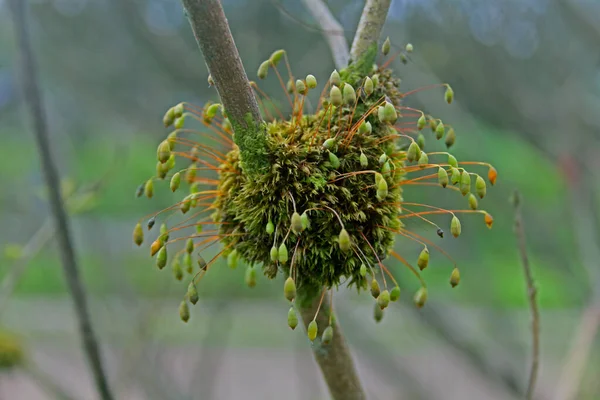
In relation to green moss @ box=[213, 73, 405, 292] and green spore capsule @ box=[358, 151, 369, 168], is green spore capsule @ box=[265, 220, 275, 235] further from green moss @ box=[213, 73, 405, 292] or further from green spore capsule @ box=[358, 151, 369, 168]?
green spore capsule @ box=[358, 151, 369, 168]

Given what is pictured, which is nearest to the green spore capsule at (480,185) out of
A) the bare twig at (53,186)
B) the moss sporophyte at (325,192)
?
the moss sporophyte at (325,192)

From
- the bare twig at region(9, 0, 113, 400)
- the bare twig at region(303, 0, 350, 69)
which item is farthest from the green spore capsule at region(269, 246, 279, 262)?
the bare twig at region(9, 0, 113, 400)

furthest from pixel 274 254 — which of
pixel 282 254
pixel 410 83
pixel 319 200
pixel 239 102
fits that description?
pixel 410 83

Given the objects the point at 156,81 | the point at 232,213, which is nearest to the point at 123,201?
the point at 156,81

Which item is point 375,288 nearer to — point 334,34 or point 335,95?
point 335,95

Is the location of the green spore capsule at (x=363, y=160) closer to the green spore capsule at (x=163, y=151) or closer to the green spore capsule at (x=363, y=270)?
the green spore capsule at (x=363, y=270)

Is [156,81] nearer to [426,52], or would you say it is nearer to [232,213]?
[426,52]
